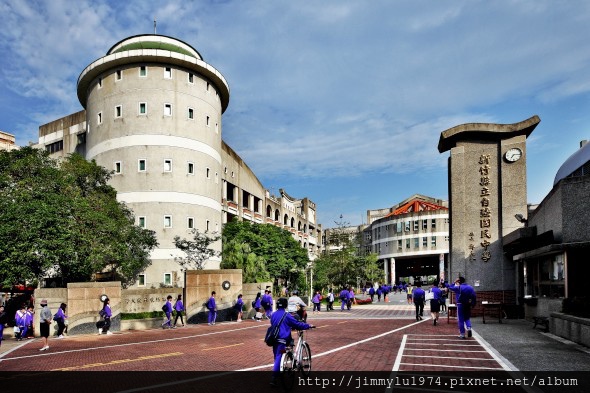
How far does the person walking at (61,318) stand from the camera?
21.1 m

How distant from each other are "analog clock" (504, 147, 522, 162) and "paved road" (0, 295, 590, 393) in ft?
33.1

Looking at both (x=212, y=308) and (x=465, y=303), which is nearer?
(x=465, y=303)

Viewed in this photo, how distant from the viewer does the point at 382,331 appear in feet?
65.0

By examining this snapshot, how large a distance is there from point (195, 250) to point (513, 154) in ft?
85.0

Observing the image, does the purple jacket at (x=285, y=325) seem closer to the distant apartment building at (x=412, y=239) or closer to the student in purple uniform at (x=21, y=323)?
the student in purple uniform at (x=21, y=323)

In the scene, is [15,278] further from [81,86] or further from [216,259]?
[81,86]

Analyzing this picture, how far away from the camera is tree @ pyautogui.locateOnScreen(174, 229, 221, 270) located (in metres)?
41.7

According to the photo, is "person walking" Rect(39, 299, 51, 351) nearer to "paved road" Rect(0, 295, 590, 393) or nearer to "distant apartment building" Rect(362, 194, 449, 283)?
"paved road" Rect(0, 295, 590, 393)

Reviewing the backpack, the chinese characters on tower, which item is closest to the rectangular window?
the chinese characters on tower

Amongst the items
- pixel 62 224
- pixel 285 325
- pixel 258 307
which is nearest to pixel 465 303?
pixel 285 325

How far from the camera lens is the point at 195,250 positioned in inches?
1666

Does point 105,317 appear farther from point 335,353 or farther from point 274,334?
point 274,334

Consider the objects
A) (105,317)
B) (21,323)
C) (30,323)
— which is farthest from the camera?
(105,317)
